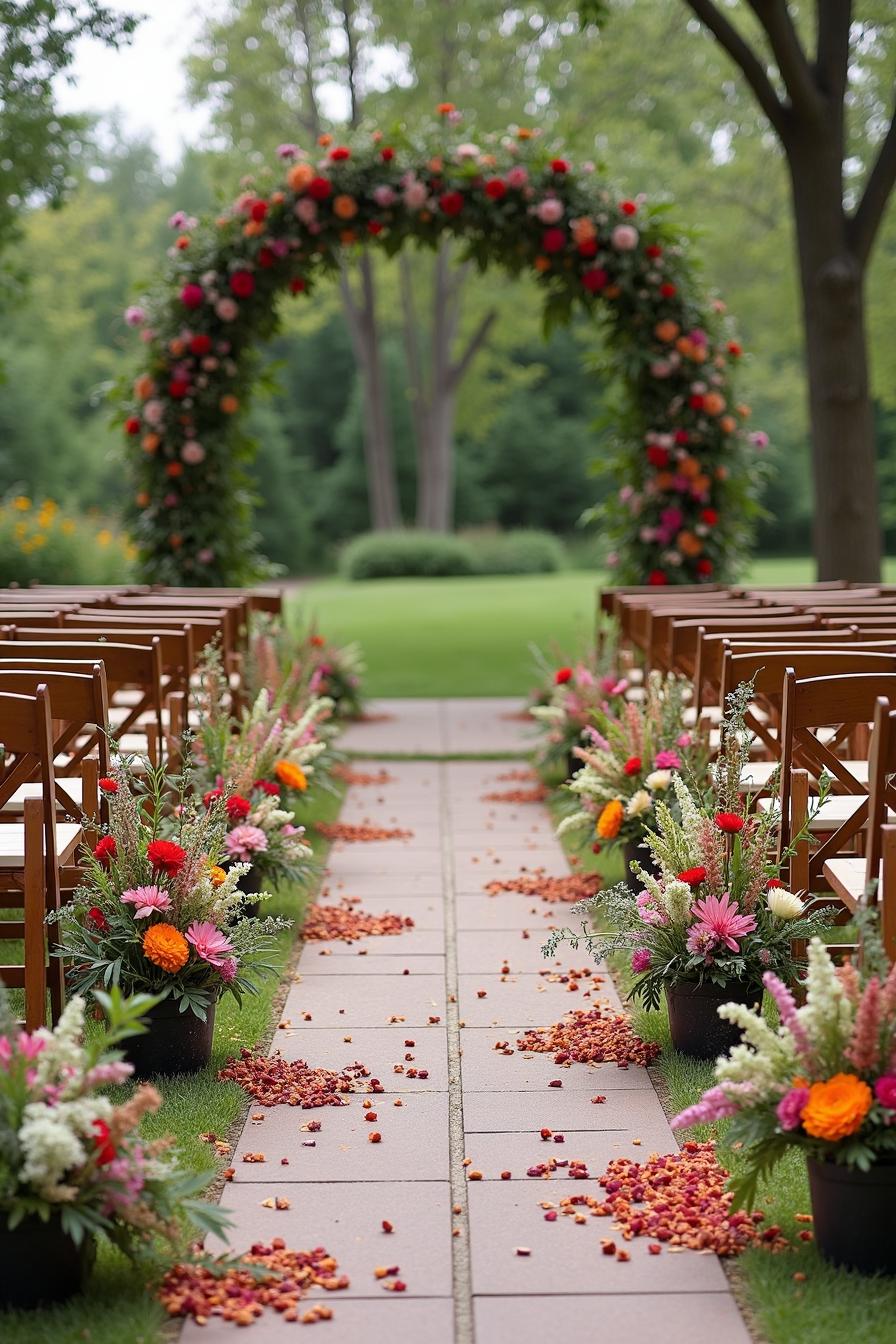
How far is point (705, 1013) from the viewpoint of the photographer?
447 centimetres

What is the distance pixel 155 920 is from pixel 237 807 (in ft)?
3.89

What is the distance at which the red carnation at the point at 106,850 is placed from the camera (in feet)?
14.4

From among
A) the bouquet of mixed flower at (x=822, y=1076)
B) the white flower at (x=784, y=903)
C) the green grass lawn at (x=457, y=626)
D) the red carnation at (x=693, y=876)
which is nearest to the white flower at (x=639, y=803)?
the red carnation at (x=693, y=876)

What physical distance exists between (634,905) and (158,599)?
4.40 m

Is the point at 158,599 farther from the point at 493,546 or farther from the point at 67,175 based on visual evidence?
the point at 493,546

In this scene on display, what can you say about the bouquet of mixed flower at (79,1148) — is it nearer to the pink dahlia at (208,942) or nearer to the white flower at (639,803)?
the pink dahlia at (208,942)

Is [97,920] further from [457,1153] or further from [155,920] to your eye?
[457,1153]

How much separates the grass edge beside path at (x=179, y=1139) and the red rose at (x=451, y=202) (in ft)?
20.0

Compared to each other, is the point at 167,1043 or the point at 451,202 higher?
the point at 451,202

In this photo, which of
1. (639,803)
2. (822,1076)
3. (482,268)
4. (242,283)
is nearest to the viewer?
(822,1076)

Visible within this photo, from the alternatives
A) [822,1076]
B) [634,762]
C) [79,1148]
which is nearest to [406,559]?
[634,762]

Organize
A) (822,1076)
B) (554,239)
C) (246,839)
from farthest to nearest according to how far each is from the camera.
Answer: (554,239) → (246,839) → (822,1076)

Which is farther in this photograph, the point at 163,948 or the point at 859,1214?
the point at 163,948

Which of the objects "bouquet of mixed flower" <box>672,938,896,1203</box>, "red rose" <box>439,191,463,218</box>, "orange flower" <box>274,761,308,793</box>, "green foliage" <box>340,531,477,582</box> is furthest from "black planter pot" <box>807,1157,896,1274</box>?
"green foliage" <box>340,531,477,582</box>
